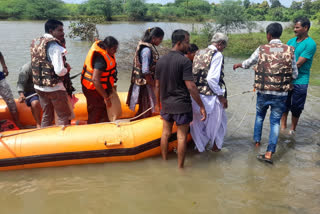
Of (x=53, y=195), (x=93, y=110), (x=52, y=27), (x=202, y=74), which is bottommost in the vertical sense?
(x=53, y=195)

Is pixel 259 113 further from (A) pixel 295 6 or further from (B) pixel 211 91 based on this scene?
(A) pixel 295 6

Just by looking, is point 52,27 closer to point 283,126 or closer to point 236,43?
point 283,126

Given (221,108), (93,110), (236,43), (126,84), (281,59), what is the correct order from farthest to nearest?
1. (236,43)
2. (126,84)
3. (93,110)
4. (221,108)
5. (281,59)

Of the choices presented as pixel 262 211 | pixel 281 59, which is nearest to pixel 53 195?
pixel 262 211

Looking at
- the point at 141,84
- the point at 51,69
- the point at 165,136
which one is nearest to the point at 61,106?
the point at 51,69

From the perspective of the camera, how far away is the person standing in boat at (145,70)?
342 cm

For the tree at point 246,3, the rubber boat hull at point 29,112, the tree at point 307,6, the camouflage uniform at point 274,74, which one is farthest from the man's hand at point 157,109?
the tree at point 246,3

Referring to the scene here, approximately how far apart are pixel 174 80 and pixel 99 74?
1.00 meters

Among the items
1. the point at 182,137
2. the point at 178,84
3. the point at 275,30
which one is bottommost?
the point at 182,137

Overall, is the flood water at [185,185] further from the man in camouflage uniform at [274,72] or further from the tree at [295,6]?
the tree at [295,6]

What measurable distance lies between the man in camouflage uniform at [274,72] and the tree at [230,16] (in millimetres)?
15698

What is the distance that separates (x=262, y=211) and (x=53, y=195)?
2.05 meters

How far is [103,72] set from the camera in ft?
10.9

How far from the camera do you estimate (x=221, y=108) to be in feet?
11.1
